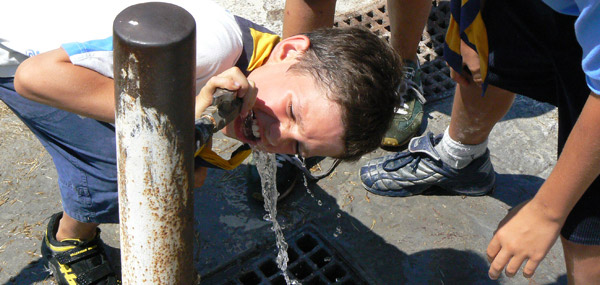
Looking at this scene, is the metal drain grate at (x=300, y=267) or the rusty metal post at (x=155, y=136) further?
the metal drain grate at (x=300, y=267)

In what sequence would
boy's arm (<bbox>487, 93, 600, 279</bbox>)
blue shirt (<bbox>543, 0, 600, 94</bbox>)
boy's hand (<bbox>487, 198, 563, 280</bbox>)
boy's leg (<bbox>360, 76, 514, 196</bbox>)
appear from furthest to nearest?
boy's leg (<bbox>360, 76, 514, 196</bbox>) < boy's hand (<bbox>487, 198, 563, 280</bbox>) < boy's arm (<bbox>487, 93, 600, 279</bbox>) < blue shirt (<bbox>543, 0, 600, 94</bbox>)

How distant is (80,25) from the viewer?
5.97 ft

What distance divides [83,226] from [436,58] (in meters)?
1.96

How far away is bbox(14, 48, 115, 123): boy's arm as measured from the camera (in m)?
1.64

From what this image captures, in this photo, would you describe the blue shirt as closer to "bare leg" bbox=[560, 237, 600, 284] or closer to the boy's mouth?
"bare leg" bbox=[560, 237, 600, 284]

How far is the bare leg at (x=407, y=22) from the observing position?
2744 millimetres

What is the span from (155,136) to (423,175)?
5.60 ft

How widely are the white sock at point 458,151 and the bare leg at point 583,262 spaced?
0.62 metres

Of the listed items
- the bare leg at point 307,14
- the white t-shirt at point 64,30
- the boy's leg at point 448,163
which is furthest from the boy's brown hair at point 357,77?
the boy's leg at point 448,163

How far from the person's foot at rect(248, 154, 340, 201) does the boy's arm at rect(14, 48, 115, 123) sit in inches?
35.5

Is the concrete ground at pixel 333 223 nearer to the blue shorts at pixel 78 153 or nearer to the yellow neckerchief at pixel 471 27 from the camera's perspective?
the blue shorts at pixel 78 153

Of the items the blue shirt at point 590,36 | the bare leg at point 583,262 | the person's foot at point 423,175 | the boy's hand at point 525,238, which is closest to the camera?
the blue shirt at point 590,36

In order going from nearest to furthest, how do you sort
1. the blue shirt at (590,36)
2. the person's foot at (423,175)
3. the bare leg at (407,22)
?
the blue shirt at (590,36), the person's foot at (423,175), the bare leg at (407,22)

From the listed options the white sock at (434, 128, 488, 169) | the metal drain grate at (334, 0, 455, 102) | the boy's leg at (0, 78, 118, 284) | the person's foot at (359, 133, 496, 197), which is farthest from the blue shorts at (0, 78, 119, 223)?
the metal drain grate at (334, 0, 455, 102)
